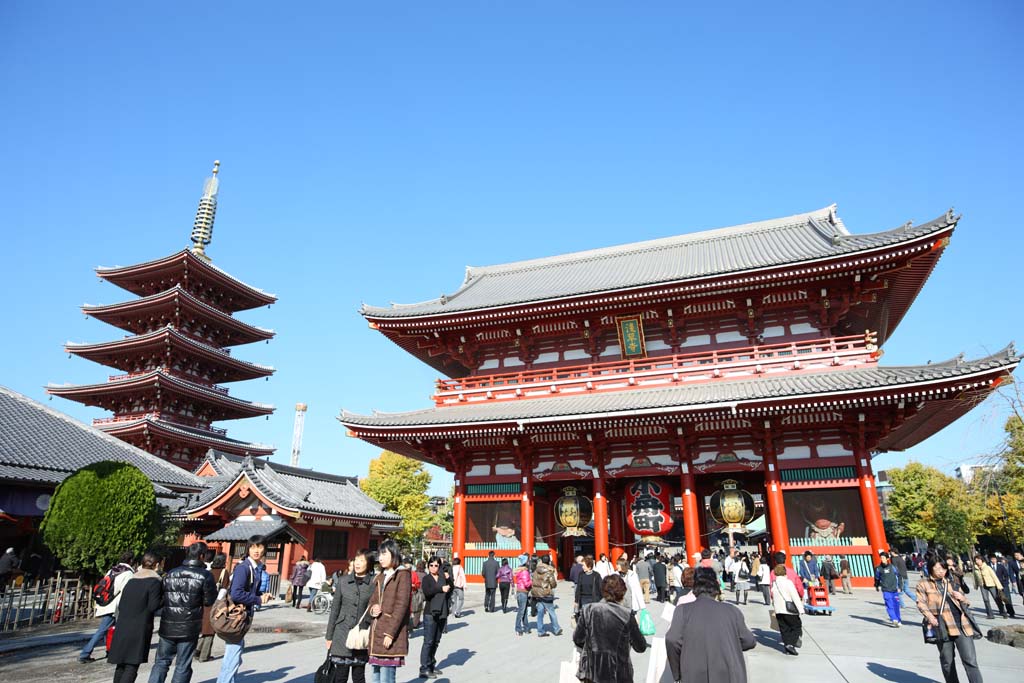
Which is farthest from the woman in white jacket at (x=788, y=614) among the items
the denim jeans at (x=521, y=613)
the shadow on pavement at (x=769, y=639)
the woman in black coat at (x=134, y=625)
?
the woman in black coat at (x=134, y=625)

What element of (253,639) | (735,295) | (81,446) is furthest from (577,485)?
(81,446)

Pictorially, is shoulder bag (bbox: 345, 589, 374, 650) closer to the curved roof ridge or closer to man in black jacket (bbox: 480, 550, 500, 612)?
man in black jacket (bbox: 480, 550, 500, 612)

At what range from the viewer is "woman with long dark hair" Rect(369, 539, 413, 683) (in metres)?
5.63

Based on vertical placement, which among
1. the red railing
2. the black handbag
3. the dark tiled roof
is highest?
the red railing

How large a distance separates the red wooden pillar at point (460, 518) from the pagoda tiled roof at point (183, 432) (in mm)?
21884

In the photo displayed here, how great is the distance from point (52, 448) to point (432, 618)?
16.9 m

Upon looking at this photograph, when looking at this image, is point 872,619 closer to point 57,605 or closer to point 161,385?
point 57,605

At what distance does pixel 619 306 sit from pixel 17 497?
64.7ft

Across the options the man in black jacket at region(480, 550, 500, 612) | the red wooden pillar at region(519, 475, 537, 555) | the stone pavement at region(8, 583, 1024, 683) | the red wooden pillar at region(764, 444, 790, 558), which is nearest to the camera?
the stone pavement at region(8, 583, 1024, 683)

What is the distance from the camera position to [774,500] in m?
17.8

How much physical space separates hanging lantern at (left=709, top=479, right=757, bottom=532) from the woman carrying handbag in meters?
12.3

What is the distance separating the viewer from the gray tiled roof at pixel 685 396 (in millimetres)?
Result: 15406

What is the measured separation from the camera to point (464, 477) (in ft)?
71.5

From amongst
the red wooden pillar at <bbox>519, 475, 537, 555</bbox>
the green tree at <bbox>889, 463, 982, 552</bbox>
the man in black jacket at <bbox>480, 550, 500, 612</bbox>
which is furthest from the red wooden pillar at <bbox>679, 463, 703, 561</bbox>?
the green tree at <bbox>889, 463, 982, 552</bbox>
